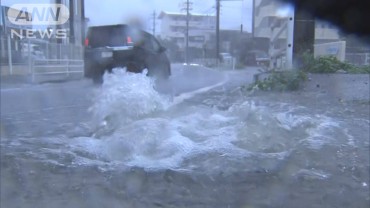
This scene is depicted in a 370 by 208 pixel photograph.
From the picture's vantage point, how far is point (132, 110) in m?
4.28

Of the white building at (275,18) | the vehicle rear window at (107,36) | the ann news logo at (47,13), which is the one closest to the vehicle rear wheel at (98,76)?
the ann news logo at (47,13)

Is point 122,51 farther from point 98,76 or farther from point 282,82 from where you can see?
point 282,82

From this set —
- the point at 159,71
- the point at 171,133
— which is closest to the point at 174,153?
the point at 171,133

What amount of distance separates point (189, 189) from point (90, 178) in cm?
63

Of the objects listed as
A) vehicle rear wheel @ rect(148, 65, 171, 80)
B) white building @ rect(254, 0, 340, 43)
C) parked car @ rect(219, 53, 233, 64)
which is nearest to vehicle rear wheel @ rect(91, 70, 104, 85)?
vehicle rear wheel @ rect(148, 65, 171, 80)

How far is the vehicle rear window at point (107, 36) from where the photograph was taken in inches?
99.0

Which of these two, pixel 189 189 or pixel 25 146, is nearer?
pixel 189 189

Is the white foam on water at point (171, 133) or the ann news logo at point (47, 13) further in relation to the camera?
the white foam on water at point (171, 133)

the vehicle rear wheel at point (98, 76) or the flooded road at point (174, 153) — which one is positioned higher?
the vehicle rear wheel at point (98, 76)

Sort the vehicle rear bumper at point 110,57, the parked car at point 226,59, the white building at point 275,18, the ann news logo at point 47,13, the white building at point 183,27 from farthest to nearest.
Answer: the parked car at point 226,59, the vehicle rear bumper at point 110,57, the ann news logo at point 47,13, the white building at point 183,27, the white building at point 275,18

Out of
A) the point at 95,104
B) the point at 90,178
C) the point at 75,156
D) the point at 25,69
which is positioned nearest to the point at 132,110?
the point at 95,104

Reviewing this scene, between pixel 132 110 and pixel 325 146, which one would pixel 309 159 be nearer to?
pixel 325 146

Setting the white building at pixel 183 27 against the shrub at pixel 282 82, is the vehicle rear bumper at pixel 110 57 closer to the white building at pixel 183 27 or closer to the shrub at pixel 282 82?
the white building at pixel 183 27

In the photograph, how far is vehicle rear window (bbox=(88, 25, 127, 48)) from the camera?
2.51 m
